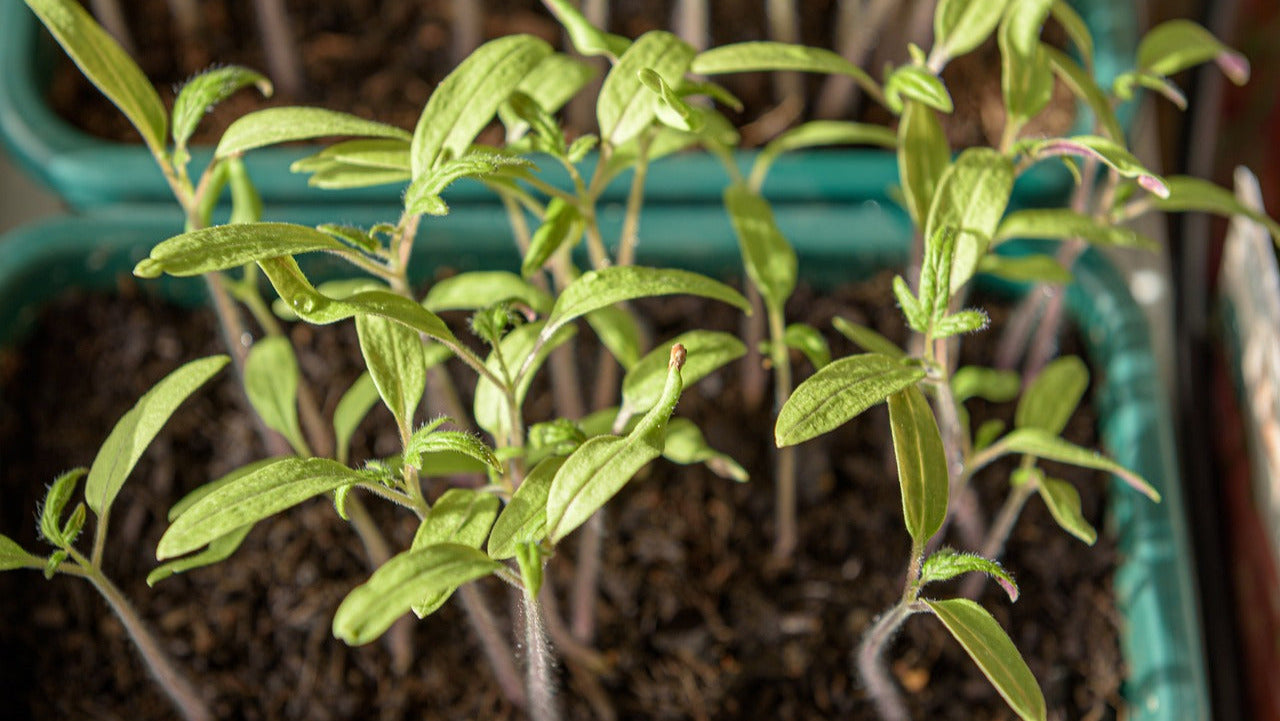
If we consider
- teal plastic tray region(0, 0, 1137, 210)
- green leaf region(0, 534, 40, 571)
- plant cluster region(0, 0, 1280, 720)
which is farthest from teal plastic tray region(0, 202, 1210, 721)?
green leaf region(0, 534, 40, 571)

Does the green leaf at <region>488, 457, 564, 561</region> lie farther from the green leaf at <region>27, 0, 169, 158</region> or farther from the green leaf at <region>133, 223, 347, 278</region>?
the green leaf at <region>27, 0, 169, 158</region>

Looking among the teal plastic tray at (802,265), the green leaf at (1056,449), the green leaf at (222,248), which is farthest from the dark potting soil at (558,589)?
the green leaf at (222,248)

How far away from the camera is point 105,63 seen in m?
0.70

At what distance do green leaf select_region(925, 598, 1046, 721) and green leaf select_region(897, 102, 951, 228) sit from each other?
0.27m

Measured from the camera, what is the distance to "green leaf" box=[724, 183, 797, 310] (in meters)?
0.81

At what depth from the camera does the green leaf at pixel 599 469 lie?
553 millimetres

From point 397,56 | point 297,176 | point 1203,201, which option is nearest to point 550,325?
point 1203,201

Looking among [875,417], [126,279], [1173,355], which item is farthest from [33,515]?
[1173,355]

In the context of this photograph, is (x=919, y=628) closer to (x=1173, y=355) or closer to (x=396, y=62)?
(x=1173, y=355)

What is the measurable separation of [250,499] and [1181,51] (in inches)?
29.5

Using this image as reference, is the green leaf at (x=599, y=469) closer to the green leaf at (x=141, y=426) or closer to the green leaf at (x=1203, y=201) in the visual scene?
the green leaf at (x=141, y=426)

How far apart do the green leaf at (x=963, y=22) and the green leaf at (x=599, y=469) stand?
13.1 inches

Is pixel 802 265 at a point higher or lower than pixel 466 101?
lower

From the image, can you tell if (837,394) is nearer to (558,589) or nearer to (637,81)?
(637,81)
